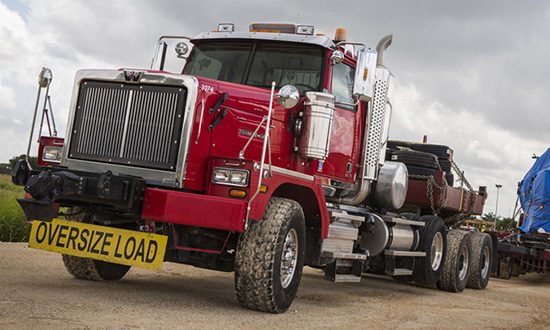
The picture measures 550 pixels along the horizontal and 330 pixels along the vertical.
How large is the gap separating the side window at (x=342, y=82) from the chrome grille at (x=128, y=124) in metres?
2.35

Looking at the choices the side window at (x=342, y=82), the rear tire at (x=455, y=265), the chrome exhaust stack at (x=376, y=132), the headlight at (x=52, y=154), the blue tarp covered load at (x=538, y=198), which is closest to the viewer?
the headlight at (x=52, y=154)

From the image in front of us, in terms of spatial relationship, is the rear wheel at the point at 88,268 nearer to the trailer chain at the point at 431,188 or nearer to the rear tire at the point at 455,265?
the trailer chain at the point at 431,188

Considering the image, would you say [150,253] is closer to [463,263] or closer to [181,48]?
[181,48]

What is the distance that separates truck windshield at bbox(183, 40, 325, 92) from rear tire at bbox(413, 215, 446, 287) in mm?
3934

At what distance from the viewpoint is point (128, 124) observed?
21.8 ft

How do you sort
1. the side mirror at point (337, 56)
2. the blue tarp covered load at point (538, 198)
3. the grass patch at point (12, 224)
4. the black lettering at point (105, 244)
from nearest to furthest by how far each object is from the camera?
the black lettering at point (105, 244) → the side mirror at point (337, 56) → the grass patch at point (12, 224) → the blue tarp covered load at point (538, 198)

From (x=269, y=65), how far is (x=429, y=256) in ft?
14.9

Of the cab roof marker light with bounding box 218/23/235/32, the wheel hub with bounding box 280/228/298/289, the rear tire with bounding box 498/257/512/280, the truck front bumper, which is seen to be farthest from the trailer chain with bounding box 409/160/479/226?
the truck front bumper

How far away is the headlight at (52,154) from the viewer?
7078mm

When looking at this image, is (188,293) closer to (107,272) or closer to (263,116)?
(107,272)

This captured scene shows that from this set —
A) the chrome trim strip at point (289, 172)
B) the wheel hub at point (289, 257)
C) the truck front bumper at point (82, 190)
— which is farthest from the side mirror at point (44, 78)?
the wheel hub at point (289, 257)

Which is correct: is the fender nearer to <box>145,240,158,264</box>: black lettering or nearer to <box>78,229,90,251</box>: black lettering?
<box>145,240,158,264</box>: black lettering

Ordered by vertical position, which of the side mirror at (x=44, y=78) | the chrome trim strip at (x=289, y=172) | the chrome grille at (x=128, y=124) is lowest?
the chrome trim strip at (x=289, y=172)

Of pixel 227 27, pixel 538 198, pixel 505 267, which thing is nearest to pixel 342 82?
pixel 227 27
